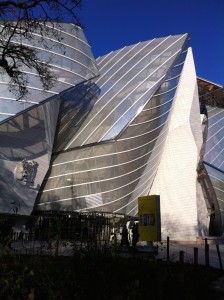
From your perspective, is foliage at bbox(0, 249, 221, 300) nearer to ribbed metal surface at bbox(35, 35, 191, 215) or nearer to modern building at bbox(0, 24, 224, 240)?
modern building at bbox(0, 24, 224, 240)

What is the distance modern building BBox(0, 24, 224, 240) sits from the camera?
29.3m

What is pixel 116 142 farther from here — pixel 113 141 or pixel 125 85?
pixel 125 85

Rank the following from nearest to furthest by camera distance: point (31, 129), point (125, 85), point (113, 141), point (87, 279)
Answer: point (87, 279) < point (31, 129) < point (113, 141) < point (125, 85)

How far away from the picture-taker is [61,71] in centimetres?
3045

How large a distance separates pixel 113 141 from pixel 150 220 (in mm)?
14688

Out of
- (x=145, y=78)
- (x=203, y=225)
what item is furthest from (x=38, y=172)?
(x=203, y=225)

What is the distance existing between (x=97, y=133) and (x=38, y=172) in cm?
569

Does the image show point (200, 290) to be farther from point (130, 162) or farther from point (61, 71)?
point (130, 162)

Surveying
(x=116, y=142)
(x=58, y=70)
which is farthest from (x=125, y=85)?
(x=58, y=70)

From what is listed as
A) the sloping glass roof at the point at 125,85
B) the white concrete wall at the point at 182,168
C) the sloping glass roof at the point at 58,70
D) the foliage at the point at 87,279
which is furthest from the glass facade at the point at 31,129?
the foliage at the point at 87,279

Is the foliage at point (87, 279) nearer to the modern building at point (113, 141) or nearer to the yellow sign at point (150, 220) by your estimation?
the yellow sign at point (150, 220)

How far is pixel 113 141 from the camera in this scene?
32219 mm

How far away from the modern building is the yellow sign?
11.2 m

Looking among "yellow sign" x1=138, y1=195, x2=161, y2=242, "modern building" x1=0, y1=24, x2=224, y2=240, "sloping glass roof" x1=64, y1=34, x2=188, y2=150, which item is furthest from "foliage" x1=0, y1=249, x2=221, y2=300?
Result: "sloping glass roof" x1=64, y1=34, x2=188, y2=150
